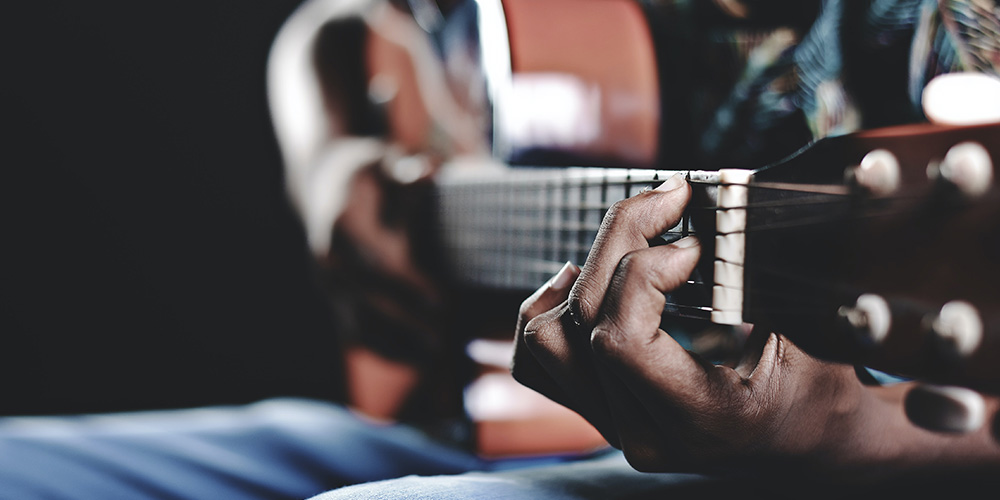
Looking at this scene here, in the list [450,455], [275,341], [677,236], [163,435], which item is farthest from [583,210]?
[275,341]

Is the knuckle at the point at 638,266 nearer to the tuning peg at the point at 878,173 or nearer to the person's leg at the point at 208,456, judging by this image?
the tuning peg at the point at 878,173

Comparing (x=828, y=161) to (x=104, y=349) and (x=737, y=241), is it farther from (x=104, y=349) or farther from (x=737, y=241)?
(x=104, y=349)

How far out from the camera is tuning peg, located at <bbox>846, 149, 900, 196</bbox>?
1.01 feet

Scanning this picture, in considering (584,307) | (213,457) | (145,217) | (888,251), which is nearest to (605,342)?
(584,307)

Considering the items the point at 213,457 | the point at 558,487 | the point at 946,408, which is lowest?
the point at 213,457

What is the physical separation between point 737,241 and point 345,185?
2.37 ft

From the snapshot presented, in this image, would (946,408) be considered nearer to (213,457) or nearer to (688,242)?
(688,242)

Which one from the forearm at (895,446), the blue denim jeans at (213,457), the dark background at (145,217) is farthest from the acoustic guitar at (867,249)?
the dark background at (145,217)

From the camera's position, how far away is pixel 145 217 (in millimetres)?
1544

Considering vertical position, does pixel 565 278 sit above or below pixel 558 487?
above

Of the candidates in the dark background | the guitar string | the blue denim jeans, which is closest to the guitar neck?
the guitar string

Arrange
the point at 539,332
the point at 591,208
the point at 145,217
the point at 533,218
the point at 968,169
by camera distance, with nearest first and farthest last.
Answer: the point at 968,169, the point at 539,332, the point at 591,208, the point at 533,218, the point at 145,217

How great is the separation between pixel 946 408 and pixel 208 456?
66cm

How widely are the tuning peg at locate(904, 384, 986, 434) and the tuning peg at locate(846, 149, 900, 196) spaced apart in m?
0.09
